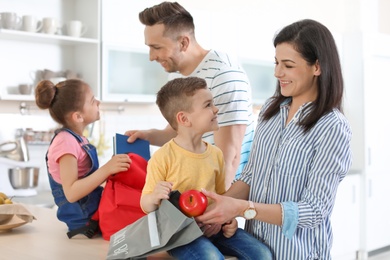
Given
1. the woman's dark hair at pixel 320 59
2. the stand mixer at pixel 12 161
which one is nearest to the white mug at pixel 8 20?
the stand mixer at pixel 12 161

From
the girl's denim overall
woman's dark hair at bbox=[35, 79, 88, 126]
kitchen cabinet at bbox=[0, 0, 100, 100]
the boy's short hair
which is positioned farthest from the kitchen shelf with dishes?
the boy's short hair

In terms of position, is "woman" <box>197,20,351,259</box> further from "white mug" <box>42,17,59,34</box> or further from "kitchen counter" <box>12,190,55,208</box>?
"white mug" <box>42,17,59,34</box>

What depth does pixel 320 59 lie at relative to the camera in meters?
1.85

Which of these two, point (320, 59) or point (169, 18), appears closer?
point (320, 59)

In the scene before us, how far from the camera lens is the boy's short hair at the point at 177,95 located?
1.92 m

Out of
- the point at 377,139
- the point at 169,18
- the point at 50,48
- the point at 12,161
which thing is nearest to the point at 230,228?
the point at 169,18

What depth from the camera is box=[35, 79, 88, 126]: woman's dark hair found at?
7.14 feet

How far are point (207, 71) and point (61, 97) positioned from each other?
58 cm

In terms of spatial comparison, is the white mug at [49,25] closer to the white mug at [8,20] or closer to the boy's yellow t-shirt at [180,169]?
the white mug at [8,20]

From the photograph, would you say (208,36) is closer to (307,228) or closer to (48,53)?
(48,53)

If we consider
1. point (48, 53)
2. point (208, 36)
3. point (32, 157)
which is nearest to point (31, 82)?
point (48, 53)

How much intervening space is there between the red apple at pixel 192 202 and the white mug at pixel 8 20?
9.09 feet

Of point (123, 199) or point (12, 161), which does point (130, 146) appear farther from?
point (12, 161)

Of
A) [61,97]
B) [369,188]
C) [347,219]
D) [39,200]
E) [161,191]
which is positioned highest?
[61,97]
